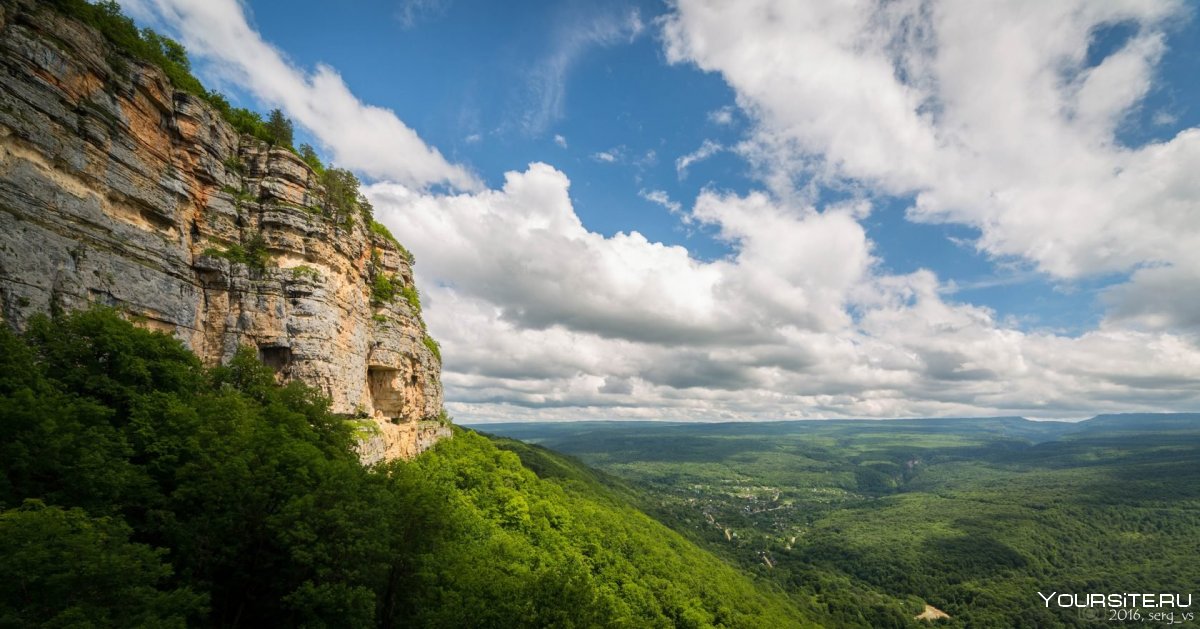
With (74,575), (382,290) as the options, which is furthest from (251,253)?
(74,575)

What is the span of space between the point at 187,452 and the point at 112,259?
464 inches

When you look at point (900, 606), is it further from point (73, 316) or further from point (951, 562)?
point (73, 316)

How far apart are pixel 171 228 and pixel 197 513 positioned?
717 inches

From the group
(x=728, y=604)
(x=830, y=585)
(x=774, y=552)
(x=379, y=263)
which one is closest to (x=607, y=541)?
(x=728, y=604)

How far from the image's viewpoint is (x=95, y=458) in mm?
15375

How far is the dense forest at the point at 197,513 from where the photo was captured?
11953mm

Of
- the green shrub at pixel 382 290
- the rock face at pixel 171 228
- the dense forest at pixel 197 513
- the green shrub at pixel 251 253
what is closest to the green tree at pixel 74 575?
the dense forest at pixel 197 513

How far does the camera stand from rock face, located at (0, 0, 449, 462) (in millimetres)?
19984

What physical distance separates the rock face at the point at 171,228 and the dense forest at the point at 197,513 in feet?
9.13

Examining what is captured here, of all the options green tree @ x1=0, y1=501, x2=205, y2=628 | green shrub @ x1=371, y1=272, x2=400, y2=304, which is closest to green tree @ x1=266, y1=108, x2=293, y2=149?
green shrub @ x1=371, y1=272, x2=400, y2=304

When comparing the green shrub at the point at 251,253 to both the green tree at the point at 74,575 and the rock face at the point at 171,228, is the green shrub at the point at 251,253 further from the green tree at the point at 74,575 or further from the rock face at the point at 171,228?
the green tree at the point at 74,575

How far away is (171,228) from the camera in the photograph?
2683 cm

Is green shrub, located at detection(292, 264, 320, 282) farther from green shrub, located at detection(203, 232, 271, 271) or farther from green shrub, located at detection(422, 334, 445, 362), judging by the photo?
green shrub, located at detection(422, 334, 445, 362)

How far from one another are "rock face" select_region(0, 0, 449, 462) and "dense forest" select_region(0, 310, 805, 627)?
278cm
